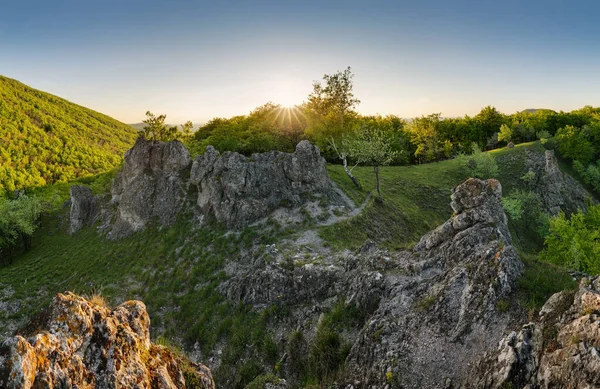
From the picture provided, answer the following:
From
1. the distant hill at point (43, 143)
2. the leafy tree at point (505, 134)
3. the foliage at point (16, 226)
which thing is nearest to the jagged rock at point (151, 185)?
the foliage at point (16, 226)

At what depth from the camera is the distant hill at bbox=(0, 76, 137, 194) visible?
120 m

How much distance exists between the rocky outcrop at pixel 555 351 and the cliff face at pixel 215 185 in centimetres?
3301

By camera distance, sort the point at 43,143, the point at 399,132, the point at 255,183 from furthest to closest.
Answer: the point at 43,143
the point at 399,132
the point at 255,183

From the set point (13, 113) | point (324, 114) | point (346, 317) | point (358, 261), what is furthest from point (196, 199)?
point (13, 113)

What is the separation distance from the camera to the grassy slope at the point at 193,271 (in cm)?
2391

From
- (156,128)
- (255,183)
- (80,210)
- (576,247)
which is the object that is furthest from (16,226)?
(576,247)

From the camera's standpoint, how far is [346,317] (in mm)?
21281

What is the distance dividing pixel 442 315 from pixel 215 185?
34990 millimetres

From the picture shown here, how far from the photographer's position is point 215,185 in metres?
44.0

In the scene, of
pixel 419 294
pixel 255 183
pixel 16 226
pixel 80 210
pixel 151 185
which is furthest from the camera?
pixel 16 226

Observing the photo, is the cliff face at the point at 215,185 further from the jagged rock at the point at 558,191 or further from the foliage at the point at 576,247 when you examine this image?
the jagged rock at the point at 558,191

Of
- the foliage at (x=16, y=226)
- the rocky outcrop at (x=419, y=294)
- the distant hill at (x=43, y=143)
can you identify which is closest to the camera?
the rocky outcrop at (x=419, y=294)

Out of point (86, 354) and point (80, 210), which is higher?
point (86, 354)

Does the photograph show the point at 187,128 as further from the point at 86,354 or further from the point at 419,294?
the point at 86,354
